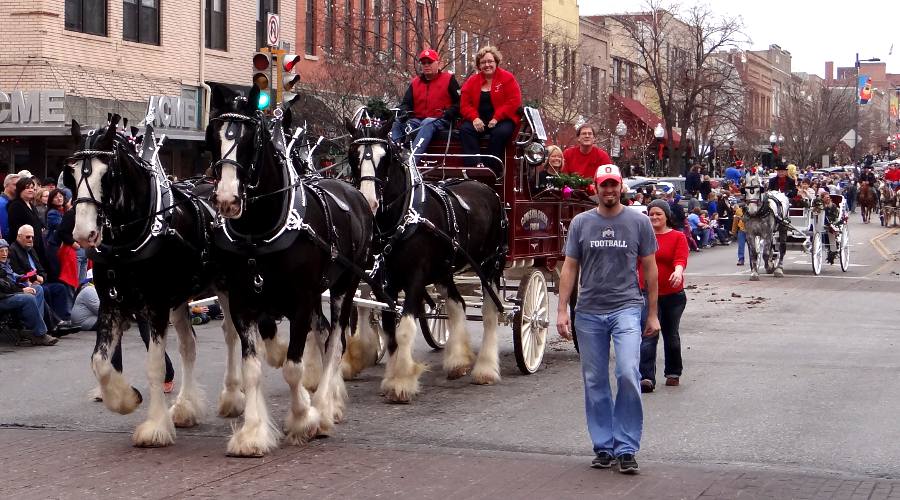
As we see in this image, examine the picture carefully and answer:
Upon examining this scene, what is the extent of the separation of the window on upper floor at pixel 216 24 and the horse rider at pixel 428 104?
17.5 meters

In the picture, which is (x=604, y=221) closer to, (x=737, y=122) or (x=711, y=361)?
(x=711, y=361)

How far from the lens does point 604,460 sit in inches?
327

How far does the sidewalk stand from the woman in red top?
10.3 feet

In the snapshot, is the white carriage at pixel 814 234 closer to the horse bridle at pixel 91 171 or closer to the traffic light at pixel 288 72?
the traffic light at pixel 288 72

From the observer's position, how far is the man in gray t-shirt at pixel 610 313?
827cm

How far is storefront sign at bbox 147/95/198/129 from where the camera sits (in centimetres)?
2609

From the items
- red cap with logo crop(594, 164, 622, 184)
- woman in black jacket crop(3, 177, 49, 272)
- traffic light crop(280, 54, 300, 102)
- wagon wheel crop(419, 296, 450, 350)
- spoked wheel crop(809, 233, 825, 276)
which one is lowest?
wagon wheel crop(419, 296, 450, 350)

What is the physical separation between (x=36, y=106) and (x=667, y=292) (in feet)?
51.3

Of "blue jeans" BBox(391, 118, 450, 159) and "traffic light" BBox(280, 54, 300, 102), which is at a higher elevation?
"traffic light" BBox(280, 54, 300, 102)

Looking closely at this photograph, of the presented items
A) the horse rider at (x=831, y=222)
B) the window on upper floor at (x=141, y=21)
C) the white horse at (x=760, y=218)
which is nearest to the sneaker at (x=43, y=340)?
the window on upper floor at (x=141, y=21)

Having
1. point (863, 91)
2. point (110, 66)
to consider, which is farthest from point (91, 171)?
point (863, 91)

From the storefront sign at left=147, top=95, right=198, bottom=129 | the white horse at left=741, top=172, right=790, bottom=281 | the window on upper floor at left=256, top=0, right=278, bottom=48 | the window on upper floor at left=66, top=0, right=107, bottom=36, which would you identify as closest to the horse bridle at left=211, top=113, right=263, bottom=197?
the storefront sign at left=147, top=95, right=198, bottom=129

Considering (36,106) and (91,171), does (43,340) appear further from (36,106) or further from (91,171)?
(36,106)

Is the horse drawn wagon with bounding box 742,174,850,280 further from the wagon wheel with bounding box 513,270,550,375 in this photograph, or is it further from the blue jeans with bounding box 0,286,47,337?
the blue jeans with bounding box 0,286,47,337
